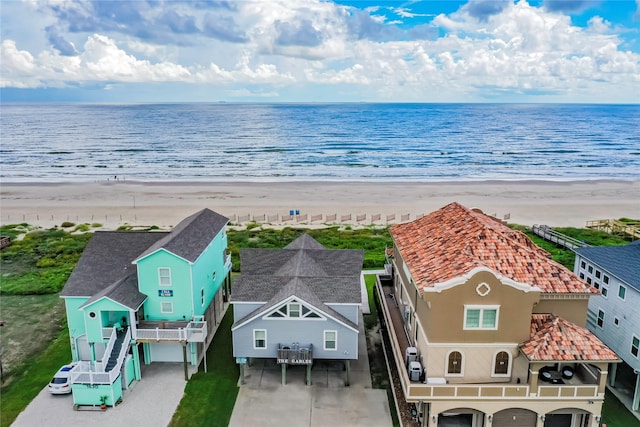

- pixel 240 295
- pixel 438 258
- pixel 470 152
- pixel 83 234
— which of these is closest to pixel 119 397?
pixel 240 295

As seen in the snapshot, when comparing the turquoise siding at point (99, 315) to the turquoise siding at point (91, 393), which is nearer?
the turquoise siding at point (91, 393)

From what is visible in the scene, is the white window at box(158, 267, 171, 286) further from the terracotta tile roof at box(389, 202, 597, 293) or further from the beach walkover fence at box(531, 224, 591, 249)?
the beach walkover fence at box(531, 224, 591, 249)

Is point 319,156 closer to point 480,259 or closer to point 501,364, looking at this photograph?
point 480,259

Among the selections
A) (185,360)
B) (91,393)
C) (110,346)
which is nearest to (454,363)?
(185,360)

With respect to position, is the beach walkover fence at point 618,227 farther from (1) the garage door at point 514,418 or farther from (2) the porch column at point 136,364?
(2) the porch column at point 136,364

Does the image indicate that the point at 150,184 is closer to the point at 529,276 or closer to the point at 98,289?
the point at 98,289

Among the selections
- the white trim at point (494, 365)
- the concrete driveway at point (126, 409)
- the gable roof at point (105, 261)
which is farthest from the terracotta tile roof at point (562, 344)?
the gable roof at point (105, 261)
